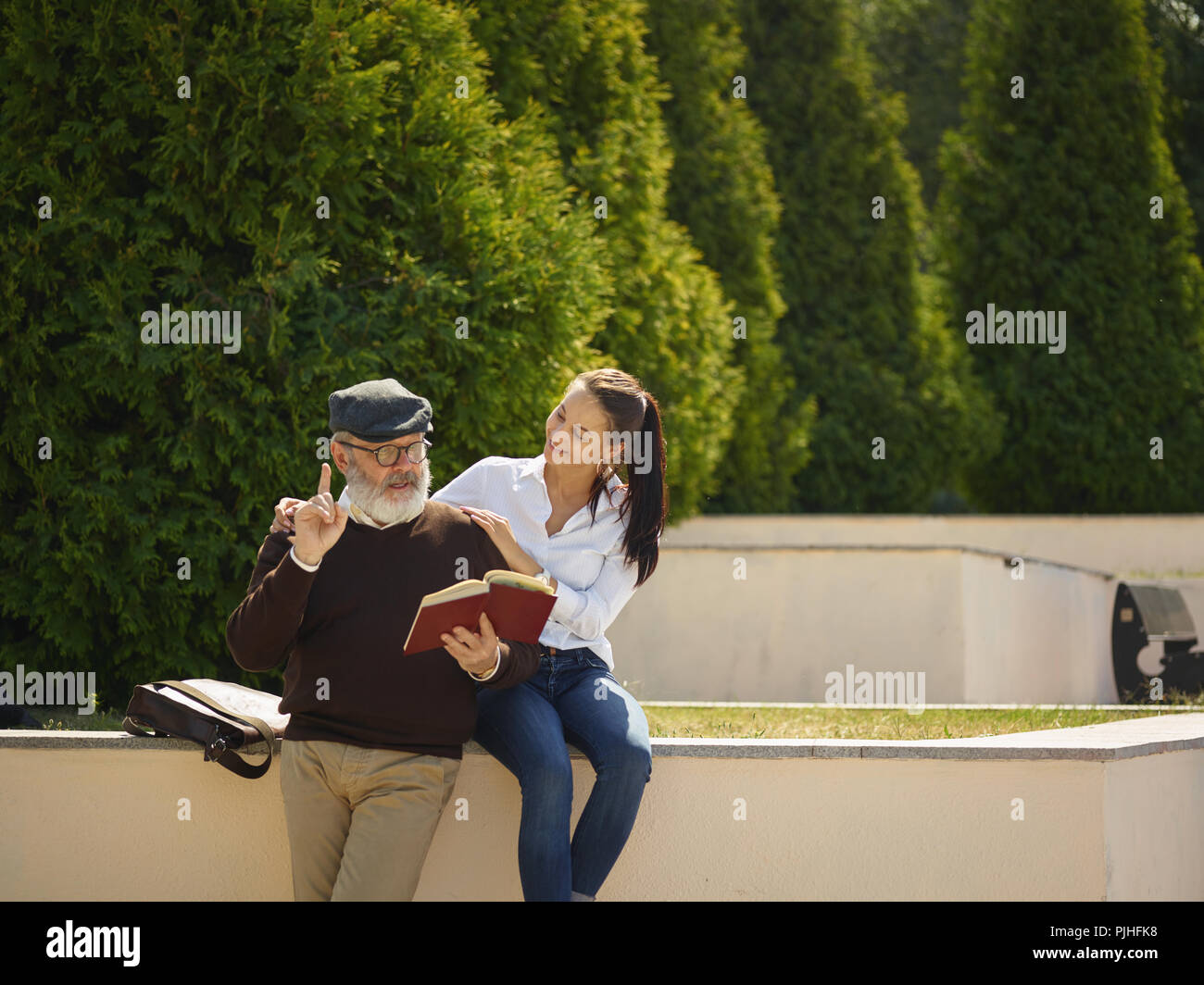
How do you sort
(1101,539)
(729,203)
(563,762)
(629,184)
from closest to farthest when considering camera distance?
(563,762)
(629,184)
(729,203)
(1101,539)

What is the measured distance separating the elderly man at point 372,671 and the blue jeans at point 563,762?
0.69 feet

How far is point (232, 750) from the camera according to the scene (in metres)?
4.50

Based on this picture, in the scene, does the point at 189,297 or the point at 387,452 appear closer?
the point at 387,452

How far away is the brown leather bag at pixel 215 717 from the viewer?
14.7ft

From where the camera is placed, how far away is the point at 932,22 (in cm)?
2997

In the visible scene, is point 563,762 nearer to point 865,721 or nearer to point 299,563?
point 299,563

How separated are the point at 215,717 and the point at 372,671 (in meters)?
0.79

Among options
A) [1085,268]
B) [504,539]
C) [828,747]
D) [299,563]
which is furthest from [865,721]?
[1085,268]

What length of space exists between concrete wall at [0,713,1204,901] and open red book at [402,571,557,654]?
899 mm

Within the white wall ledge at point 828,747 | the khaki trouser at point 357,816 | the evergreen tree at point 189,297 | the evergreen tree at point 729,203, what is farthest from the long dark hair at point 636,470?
the evergreen tree at point 729,203

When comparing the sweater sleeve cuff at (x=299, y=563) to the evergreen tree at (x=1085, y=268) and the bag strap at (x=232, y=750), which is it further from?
the evergreen tree at (x=1085, y=268)

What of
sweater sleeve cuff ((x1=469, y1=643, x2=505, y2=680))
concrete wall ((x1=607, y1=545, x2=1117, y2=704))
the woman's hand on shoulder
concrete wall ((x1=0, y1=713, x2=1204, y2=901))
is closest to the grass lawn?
concrete wall ((x1=0, y1=713, x2=1204, y2=901))

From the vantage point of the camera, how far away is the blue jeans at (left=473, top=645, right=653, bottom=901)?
4098 millimetres
